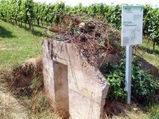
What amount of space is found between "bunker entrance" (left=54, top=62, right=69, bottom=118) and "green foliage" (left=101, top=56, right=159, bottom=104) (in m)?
1.63

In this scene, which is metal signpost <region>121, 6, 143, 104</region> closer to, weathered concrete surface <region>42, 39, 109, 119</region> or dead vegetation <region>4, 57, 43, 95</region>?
weathered concrete surface <region>42, 39, 109, 119</region>

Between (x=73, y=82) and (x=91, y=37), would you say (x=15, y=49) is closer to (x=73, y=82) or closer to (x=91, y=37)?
(x=73, y=82)

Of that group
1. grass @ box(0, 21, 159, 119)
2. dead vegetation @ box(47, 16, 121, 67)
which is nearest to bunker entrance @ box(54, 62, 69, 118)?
grass @ box(0, 21, 159, 119)

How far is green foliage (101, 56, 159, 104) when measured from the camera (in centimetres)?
452

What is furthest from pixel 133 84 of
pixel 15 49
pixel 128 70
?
pixel 15 49

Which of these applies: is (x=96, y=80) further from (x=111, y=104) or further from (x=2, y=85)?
(x=2, y=85)

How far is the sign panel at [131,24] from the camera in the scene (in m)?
3.88

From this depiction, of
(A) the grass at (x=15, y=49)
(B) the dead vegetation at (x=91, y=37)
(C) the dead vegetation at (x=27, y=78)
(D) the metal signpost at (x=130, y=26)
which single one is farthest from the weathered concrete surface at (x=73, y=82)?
(A) the grass at (x=15, y=49)

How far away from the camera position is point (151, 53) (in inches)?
325

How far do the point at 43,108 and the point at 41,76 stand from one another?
1.12 metres

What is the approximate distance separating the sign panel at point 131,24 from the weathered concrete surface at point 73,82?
1.00m

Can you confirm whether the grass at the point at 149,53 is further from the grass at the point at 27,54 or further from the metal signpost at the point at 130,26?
the metal signpost at the point at 130,26

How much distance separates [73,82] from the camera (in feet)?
17.4

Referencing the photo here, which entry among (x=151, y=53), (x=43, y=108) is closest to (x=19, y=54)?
(x=43, y=108)
